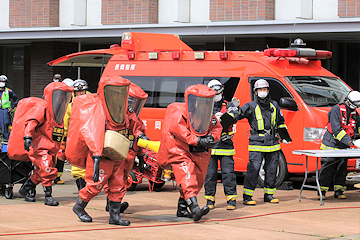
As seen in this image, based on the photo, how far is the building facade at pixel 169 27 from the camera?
15.7 metres

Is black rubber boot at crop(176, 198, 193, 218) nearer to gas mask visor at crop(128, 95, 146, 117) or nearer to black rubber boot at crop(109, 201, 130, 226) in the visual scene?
black rubber boot at crop(109, 201, 130, 226)

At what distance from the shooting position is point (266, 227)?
304 inches

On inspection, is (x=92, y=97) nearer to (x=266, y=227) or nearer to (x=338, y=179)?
(x=266, y=227)

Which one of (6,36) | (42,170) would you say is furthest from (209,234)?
(6,36)

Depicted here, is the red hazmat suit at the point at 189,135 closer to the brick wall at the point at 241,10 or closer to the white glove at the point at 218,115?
the white glove at the point at 218,115

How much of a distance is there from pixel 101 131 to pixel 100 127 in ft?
0.17

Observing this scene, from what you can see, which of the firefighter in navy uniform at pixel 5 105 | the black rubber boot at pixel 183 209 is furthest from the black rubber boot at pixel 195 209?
the firefighter in navy uniform at pixel 5 105

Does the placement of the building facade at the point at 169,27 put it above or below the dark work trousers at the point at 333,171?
above

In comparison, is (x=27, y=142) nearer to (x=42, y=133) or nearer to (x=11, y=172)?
(x=42, y=133)

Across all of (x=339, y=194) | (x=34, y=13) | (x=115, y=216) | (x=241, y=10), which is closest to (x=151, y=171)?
(x=339, y=194)

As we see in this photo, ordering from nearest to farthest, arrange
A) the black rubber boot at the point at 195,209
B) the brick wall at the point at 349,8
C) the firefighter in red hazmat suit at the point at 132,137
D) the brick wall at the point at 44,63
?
1. the black rubber boot at the point at 195,209
2. the firefighter in red hazmat suit at the point at 132,137
3. the brick wall at the point at 349,8
4. the brick wall at the point at 44,63

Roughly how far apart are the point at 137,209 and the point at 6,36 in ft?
41.8

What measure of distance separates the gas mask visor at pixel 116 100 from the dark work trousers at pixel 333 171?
4.05 metres

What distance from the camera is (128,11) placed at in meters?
19.3
